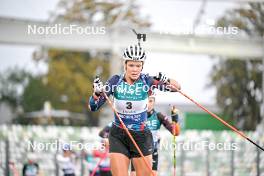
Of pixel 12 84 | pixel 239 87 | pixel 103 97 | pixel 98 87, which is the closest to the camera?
pixel 98 87

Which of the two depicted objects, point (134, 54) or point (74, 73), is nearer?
point (134, 54)

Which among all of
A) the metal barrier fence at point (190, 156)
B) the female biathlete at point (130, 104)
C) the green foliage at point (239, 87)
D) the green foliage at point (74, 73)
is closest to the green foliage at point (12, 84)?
the green foliage at point (74, 73)

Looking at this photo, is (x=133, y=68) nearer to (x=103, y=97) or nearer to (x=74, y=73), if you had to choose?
(x=103, y=97)

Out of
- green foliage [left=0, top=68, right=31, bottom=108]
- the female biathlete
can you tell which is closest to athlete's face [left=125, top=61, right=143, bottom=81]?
the female biathlete

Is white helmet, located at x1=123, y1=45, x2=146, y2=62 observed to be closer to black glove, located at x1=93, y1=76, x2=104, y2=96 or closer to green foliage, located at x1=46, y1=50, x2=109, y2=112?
black glove, located at x1=93, y1=76, x2=104, y2=96

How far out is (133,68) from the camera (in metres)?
7.63

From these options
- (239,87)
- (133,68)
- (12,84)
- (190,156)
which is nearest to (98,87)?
(133,68)

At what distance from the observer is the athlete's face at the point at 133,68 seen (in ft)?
25.0

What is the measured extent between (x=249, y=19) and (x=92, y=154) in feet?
19.5

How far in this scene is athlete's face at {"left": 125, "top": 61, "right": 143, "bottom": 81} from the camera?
762 centimetres

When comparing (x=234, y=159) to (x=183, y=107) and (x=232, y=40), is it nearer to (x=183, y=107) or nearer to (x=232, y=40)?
(x=232, y=40)

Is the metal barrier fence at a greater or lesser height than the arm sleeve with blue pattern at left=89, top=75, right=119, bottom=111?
lesser

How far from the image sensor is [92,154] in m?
13.2

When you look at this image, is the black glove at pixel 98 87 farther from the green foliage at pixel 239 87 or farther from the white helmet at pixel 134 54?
the green foliage at pixel 239 87
